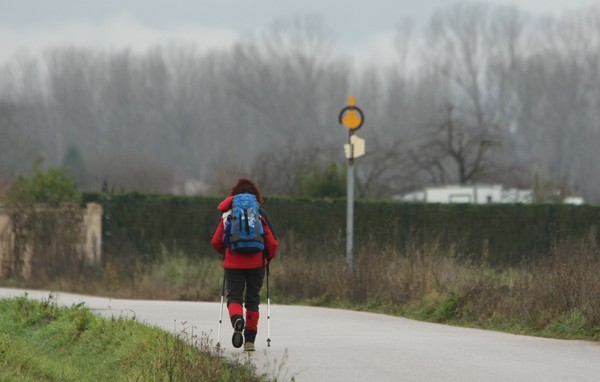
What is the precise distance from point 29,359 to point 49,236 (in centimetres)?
1646

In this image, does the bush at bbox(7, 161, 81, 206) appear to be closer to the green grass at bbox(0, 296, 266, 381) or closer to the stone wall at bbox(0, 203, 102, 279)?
the stone wall at bbox(0, 203, 102, 279)

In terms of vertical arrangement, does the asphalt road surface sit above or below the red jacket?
below

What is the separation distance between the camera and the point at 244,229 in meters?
12.5

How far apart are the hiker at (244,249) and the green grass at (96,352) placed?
473 mm

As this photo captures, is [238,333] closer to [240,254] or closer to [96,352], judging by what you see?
[240,254]

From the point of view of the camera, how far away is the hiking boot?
494 inches

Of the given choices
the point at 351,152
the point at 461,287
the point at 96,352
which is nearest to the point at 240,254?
the point at 96,352

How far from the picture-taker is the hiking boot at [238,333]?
1254cm

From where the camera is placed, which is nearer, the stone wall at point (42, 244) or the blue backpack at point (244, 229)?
the blue backpack at point (244, 229)

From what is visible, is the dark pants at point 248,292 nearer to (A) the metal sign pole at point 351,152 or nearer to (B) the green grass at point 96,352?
(B) the green grass at point 96,352

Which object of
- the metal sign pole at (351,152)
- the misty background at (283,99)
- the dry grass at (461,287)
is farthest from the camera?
the misty background at (283,99)

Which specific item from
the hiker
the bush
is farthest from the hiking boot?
the bush

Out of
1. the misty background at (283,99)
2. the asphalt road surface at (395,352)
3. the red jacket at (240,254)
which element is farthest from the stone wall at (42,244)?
the misty background at (283,99)

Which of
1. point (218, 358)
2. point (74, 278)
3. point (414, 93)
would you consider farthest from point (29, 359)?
point (414, 93)
